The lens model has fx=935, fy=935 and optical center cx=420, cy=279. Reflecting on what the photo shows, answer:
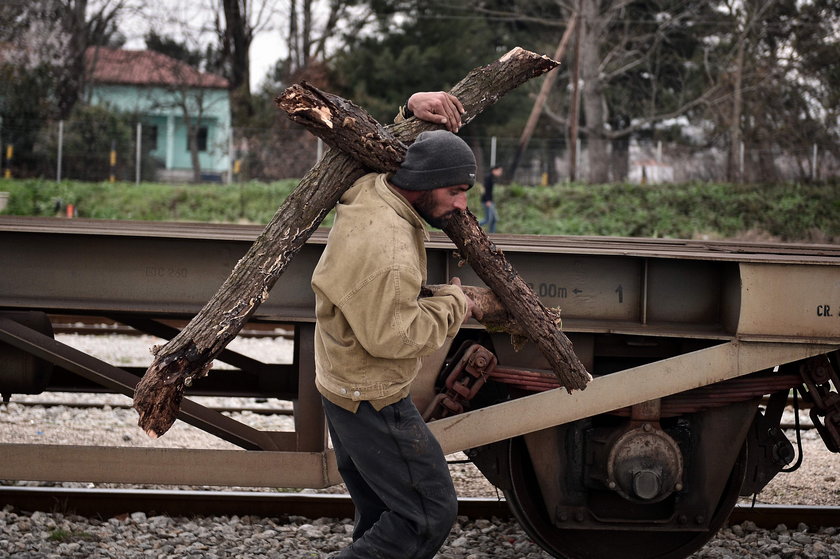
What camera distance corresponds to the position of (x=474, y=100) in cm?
421

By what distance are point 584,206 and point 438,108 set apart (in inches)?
883

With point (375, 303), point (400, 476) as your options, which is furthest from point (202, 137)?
point (375, 303)

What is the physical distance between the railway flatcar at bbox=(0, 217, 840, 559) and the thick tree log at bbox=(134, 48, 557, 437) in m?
0.91

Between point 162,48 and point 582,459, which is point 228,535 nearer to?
point 582,459

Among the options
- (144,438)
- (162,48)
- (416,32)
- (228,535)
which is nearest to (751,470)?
(228,535)

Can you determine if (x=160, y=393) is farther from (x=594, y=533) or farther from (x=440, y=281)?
(x=594, y=533)

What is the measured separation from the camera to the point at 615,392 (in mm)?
4609

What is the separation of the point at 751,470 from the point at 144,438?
4.61m

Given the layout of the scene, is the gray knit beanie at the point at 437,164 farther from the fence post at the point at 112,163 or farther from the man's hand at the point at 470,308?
the fence post at the point at 112,163

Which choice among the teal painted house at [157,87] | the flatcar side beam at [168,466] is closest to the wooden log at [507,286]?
the flatcar side beam at [168,466]

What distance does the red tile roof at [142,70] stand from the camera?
35969 mm

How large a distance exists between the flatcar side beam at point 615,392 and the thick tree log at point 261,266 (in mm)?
1259

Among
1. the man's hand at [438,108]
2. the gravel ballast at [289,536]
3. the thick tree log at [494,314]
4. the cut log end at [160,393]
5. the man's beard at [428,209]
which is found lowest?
the gravel ballast at [289,536]

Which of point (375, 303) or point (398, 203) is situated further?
point (398, 203)
